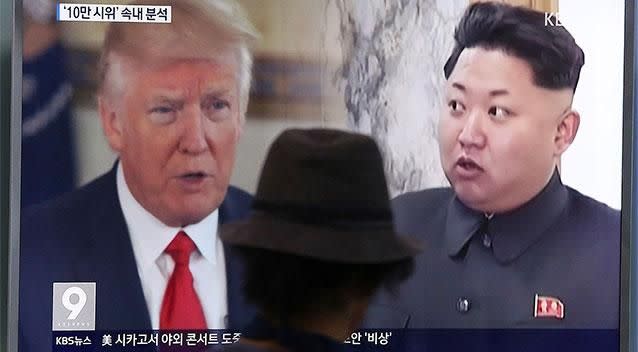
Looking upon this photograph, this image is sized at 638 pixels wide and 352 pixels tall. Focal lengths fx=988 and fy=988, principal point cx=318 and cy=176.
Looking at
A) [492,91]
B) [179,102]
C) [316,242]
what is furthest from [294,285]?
[492,91]

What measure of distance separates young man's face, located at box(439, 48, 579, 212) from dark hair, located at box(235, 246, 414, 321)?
1.16ft

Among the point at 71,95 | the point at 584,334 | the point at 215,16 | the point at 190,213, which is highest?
the point at 215,16

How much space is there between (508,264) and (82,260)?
0.59m

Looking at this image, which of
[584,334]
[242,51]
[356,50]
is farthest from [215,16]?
[584,334]

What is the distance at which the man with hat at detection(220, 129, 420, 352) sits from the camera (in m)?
0.94

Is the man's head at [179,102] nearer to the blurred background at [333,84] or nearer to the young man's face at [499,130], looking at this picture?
the blurred background at [333,84]

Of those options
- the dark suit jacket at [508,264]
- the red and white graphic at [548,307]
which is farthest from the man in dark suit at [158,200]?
the red and white graphic at [548,307]

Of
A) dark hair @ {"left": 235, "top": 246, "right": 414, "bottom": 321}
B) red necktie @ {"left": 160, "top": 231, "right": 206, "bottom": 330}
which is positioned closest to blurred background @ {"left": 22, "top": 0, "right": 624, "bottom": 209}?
red necktie @ {"left": 160, "top": 231, "right": 206, "bottom": 330}

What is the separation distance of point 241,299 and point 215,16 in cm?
38

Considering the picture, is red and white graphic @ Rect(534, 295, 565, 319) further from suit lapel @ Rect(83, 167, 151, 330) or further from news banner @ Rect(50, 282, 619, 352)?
suit lapel @ Rect(83, 167, 151, 330)

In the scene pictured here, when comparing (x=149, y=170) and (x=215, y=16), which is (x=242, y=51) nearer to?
(x=215, y=16)

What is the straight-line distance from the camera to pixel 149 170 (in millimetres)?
1312

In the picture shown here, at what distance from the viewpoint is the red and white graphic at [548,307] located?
1394 millimetres

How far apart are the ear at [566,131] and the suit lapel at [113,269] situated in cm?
62
